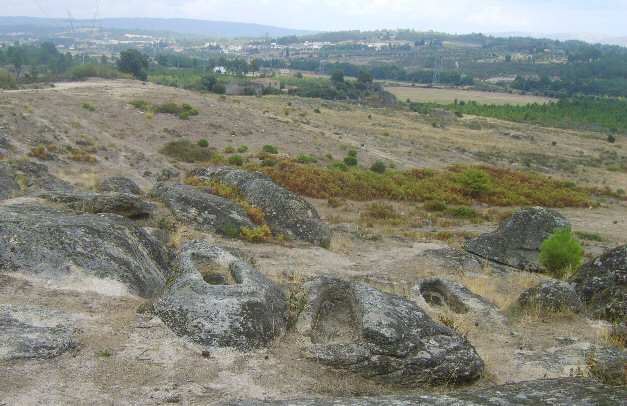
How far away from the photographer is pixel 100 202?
1412 cm

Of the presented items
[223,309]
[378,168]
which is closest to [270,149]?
[378,168]

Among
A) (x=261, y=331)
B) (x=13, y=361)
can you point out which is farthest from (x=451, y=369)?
(x=13, y=361)

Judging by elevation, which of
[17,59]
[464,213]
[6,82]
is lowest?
[464,213]

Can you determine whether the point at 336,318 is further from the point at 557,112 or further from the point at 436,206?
the point at 557,112

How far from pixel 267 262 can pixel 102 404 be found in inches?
330

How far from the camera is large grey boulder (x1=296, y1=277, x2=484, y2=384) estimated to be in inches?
316

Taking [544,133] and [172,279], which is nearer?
[172,279]

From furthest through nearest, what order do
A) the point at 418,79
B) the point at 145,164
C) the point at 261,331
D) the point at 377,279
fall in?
1. the point at 418,79
2. the point at 145,164
3. the point at 377,279
4. the point at 261,331

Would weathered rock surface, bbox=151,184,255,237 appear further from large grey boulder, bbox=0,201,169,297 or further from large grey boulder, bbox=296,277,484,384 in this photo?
large grey boulder, bbox=296,277,484,384

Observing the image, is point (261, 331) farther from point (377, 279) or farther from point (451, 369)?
point (377, 279)

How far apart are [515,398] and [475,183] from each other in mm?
28480

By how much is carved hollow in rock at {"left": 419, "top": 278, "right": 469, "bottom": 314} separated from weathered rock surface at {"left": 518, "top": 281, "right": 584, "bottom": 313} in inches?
58.4

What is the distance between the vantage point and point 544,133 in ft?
267

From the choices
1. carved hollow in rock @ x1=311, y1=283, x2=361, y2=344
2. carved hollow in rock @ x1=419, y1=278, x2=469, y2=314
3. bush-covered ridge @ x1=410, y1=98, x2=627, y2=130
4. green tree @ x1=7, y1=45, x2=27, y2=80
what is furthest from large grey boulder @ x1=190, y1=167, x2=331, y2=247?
green tree @ x1=7, y1=45, x2=27, y2=80
